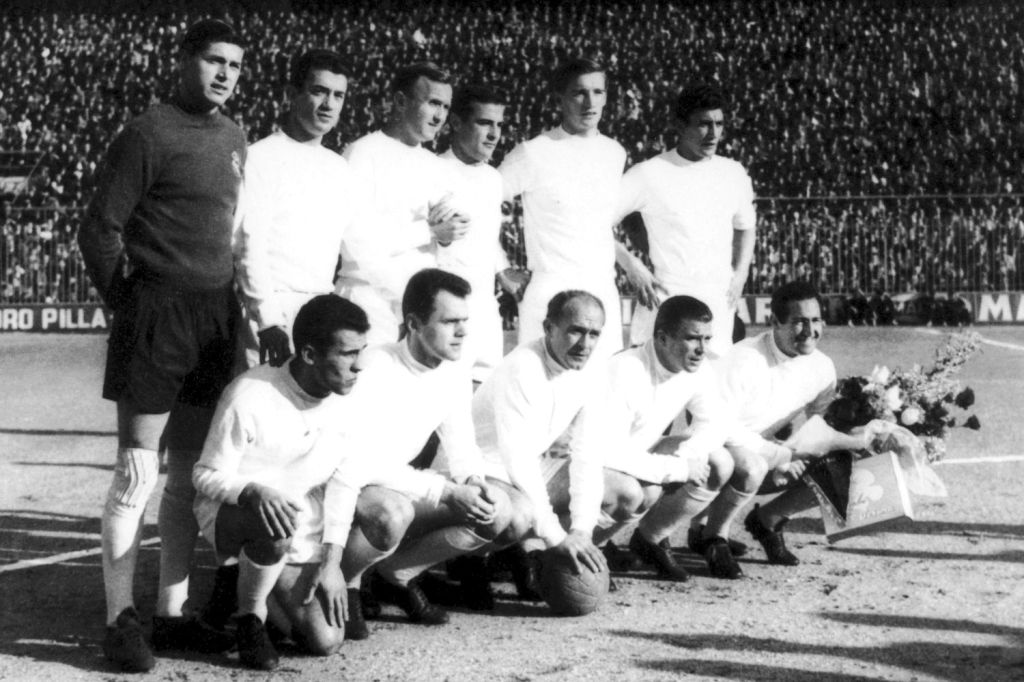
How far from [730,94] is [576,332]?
22605mm

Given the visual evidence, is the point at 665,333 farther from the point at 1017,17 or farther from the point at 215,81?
the point at 1017,17

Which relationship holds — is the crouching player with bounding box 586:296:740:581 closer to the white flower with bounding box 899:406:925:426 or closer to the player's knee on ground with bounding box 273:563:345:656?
the white flower with bounding box 899:406:925:426

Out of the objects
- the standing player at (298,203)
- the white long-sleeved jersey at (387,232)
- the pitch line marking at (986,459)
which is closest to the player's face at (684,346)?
the white long-sleeved jersey at (387,232)

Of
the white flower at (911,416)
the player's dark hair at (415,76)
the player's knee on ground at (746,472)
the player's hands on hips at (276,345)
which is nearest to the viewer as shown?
the player's hands on hips at (276,345)

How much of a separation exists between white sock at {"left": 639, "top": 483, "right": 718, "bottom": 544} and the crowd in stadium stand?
48.9ft

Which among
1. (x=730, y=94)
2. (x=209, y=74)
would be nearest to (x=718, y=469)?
(x=209, y=74)

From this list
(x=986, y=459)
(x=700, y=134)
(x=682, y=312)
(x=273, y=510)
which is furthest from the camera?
(x=986, y=459)

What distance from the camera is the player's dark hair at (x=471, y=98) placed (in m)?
6.86

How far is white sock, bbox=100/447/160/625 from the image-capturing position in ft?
16.6

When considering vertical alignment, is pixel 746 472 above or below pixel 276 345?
below

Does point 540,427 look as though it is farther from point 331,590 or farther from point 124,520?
point 124,520

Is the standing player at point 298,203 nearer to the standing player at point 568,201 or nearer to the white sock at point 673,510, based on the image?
the standing player at point 568,201

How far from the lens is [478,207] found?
6980mm

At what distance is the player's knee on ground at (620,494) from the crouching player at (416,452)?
0.54 metres
